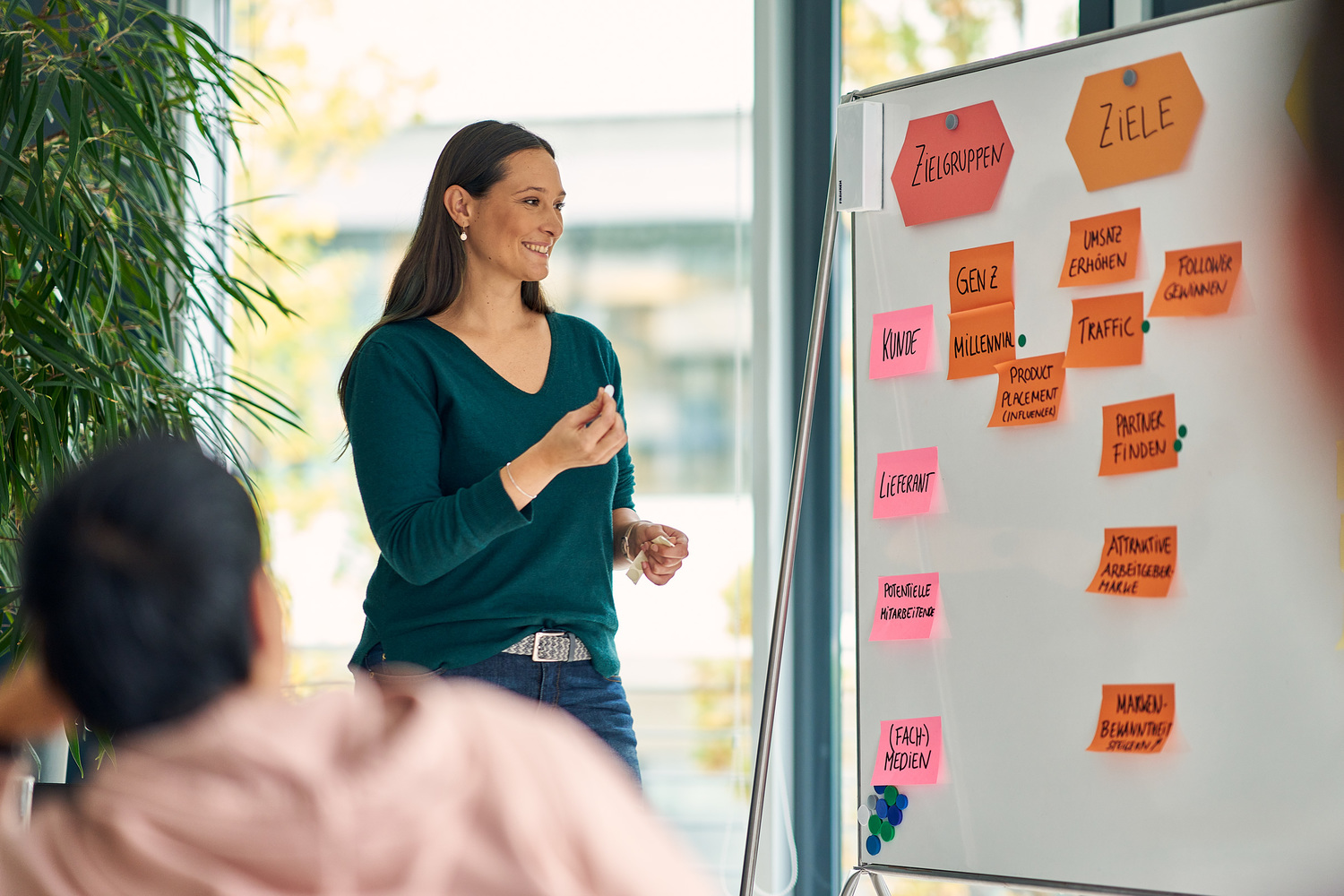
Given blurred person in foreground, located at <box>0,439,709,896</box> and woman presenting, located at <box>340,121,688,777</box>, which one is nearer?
blurred person in foreground, located at <box>0,439,709,896</box>

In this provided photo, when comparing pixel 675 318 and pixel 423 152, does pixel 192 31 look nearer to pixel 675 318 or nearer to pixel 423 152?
pixel 423 152

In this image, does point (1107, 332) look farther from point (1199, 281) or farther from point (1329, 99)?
point (1329, 99)

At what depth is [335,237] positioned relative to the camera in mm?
2777

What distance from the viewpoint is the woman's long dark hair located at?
176cm

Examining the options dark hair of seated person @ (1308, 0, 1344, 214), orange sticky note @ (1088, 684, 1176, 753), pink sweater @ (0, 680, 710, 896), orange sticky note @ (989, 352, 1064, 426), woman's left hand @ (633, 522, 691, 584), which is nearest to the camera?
pink sweater @ (0, 680, 710, 896)

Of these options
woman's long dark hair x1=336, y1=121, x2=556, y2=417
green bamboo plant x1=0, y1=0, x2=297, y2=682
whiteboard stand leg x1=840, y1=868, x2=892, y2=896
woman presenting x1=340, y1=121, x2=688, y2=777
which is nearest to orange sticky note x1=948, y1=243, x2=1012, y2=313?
woman presenting x1=340, y1=121, x2=688, y2=777

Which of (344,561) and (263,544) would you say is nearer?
(263,544)

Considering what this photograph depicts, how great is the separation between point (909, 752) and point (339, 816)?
1.23m

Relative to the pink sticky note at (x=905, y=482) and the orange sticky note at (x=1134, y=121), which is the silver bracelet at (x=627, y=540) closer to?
the pink sticky note at (x=905, y=482)

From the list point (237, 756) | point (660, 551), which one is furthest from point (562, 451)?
point (237, 756)

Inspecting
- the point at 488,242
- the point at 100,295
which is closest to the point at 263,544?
the point at 488,242

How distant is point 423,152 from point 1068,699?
5.98 ft

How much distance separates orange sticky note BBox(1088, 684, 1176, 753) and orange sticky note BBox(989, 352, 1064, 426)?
36cm

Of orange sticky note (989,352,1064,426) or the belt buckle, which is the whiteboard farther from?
the belt buckle
